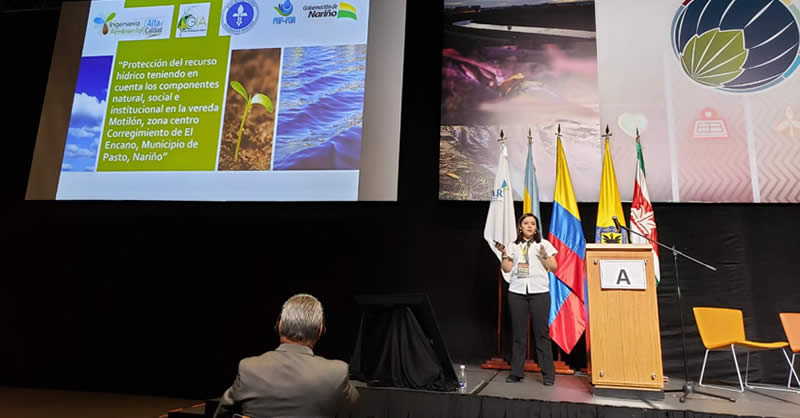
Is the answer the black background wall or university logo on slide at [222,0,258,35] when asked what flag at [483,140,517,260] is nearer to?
the black background wall

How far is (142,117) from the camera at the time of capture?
17.2 feet

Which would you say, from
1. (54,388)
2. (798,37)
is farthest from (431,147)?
(54,388)

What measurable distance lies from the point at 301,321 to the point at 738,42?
4.85m

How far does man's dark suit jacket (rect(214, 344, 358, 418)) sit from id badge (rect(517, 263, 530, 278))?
2384 millimetres

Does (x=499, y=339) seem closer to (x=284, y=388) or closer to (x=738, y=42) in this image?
(x=284, y=388)

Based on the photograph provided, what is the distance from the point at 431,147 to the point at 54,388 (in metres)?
4.47

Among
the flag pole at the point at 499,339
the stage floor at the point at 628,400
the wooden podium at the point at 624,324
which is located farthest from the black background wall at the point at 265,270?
the wooden podium at the point at 624,324

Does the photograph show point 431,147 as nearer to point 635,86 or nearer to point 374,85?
point 374,85

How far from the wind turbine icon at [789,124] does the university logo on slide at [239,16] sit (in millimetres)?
4935

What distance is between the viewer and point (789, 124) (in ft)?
14.8

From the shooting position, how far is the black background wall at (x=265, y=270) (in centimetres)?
454

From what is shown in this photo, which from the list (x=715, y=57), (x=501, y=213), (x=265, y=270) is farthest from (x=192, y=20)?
(x=715, y=57)

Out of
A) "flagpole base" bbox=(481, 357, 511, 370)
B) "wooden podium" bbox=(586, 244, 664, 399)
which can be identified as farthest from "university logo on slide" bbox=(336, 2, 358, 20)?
"flagpole base" bbox=(481, 357, 511, 370)

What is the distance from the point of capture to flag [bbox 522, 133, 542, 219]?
15.0 ft
